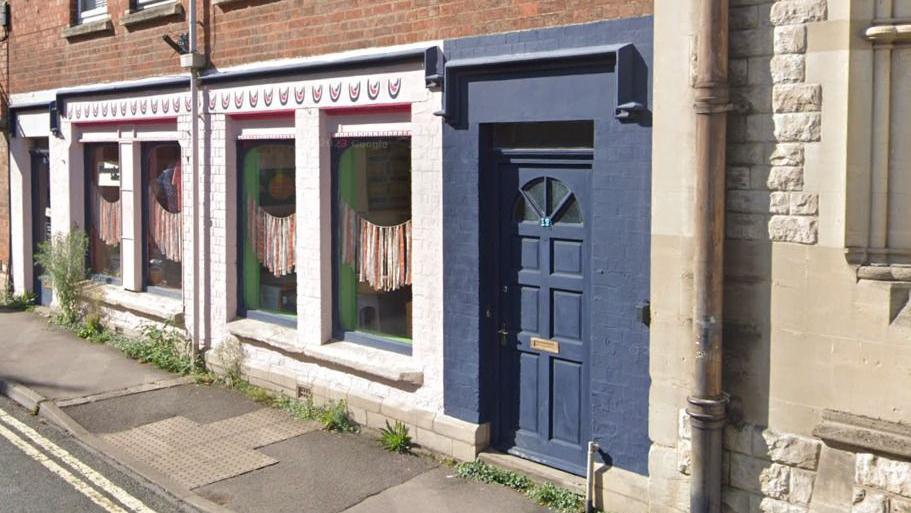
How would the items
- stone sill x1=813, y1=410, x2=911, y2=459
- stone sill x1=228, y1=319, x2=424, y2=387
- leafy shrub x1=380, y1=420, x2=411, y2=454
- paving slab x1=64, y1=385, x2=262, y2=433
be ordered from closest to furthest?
stone sill x1=813, y1=410, x2=911, y2=459 → leafy shrub x1=380, y1=420, x2=411, y2=454 → stone sill x1=228, y1=319, x2=424, y2=387 → paving slab x1=64, y1=385, x2=262, y2=433

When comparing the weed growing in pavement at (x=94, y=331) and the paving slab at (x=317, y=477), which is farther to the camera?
the weed growing in pavement at (x=94, y=331)

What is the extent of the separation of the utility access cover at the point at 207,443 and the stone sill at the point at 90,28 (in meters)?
5.93

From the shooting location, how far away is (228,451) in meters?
8.62

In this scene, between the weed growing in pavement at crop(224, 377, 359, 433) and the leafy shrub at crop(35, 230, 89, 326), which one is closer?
the weed growing in pavement at crop(224, 377, 359, 433)

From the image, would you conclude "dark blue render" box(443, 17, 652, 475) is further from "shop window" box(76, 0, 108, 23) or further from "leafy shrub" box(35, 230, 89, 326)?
"shop window" box(76, 0, 108, 23)

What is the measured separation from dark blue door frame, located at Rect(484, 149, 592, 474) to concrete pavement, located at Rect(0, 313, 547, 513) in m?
0.57

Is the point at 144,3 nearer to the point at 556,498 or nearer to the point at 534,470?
the point at 534,470

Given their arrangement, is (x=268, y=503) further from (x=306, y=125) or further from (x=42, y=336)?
(x=42, y=336)

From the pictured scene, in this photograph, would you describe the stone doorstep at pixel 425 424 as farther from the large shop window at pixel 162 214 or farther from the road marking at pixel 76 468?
the large shop window at pixel 162 214

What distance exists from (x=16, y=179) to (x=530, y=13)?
35.3 ft

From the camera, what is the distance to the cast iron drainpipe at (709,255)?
6.04 meters

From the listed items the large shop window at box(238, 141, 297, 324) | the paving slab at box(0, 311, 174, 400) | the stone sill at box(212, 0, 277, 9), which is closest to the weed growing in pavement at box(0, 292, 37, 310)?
the paving slab at box(0, 311, 174, 400)

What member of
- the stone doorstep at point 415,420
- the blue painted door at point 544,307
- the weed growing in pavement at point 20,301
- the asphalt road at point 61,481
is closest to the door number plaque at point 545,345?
the blue painted door at point 544,307

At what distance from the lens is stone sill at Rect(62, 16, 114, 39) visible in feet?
42.7
